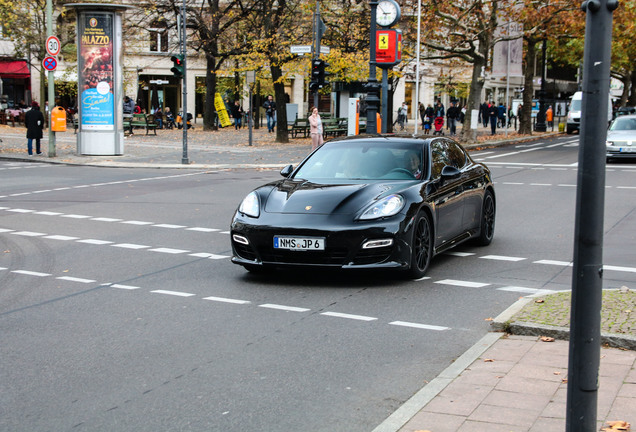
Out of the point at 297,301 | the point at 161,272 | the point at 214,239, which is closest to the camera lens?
the point at 297,301

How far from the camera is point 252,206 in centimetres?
880

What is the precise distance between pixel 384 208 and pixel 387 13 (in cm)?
1625

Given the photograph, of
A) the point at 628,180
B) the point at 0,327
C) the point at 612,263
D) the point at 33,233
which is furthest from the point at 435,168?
the point at 628,180

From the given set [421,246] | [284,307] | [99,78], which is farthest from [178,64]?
[284,307]

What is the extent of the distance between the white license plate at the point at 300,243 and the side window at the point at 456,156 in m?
2.69

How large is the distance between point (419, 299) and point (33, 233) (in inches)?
258

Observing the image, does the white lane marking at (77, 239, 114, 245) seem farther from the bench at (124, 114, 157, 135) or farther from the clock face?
the bench at (124, 114, 157, 135)

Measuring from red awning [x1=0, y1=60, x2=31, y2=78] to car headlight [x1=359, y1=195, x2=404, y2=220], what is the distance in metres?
55.7

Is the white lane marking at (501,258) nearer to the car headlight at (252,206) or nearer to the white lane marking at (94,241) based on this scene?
the car headlight at (252,206)

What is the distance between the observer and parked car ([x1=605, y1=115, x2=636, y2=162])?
85.4ft

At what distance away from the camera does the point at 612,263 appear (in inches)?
379

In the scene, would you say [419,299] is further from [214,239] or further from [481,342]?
[214,239]

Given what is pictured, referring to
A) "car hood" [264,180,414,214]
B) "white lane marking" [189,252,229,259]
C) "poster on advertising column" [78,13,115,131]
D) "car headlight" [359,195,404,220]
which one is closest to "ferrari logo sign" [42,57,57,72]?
"poster on advertising column" [78,13,115,131]

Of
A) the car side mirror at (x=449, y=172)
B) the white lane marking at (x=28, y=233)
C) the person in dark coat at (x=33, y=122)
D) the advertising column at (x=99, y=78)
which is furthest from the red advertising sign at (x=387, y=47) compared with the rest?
the car side mirror at (x=449, y=172)
